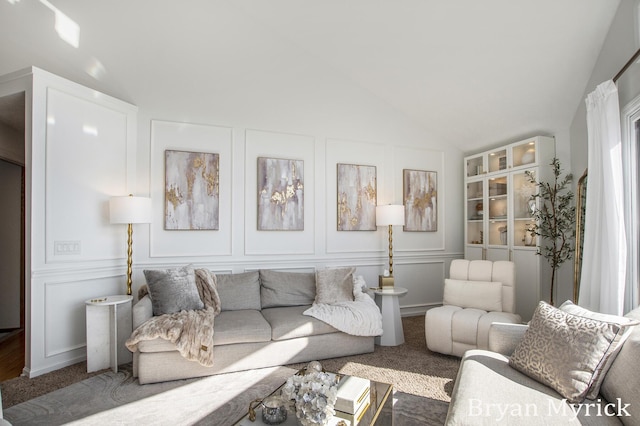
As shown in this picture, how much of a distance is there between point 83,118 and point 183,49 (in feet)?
4.07

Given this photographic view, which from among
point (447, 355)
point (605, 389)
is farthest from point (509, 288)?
point (605, 389)

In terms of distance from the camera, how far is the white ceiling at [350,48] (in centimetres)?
322

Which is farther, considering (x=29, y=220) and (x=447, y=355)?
(x=447, y=355)

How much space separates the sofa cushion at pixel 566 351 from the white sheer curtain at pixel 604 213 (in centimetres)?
90

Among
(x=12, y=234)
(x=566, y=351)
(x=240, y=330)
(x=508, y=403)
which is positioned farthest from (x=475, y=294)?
(x=12, y=234)

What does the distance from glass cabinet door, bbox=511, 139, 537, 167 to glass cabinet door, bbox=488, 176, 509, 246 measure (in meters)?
0.27

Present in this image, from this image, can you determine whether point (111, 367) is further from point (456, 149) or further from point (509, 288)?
point (456, 149)

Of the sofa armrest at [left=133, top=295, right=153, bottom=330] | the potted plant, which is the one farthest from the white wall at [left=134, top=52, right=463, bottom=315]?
the potted plant

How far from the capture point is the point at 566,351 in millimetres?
1856

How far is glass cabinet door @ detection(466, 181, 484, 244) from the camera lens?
509cm

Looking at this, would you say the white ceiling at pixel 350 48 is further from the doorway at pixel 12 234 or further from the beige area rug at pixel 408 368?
the beige area rug at pixel 408 368

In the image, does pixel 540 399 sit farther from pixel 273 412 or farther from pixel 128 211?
pixel 128 211

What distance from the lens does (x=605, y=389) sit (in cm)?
178

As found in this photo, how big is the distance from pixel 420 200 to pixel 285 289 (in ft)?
7.99
